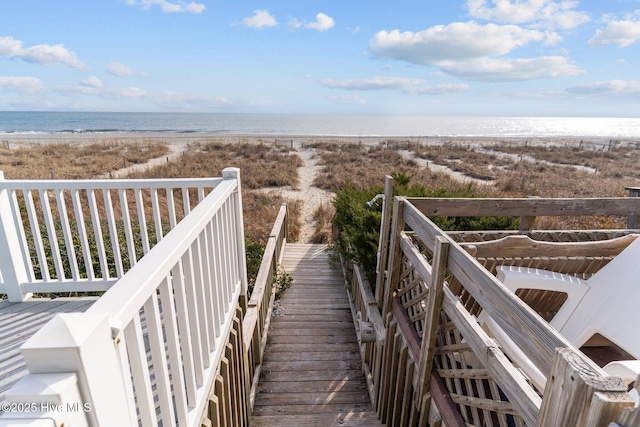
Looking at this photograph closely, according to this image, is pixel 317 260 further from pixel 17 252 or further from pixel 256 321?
pixel 17 252

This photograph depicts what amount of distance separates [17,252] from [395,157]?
21.5 meters

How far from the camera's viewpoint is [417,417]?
243 cm

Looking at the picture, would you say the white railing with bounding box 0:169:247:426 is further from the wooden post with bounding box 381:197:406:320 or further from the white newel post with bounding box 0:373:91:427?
the wooden post with bounding box 381:197:406:320

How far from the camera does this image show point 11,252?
2.70m

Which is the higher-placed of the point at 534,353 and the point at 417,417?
the point at 534,353

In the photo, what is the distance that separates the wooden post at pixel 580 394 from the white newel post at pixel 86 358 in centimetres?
119

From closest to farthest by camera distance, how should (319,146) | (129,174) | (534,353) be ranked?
(534,353), (129,174), (319,146)

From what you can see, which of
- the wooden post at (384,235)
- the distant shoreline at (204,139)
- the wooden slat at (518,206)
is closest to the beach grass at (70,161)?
the distant shoreline at (204,139)

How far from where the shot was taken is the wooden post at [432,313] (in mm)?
2035

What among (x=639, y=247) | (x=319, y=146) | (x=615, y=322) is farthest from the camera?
(x=319, y=146)

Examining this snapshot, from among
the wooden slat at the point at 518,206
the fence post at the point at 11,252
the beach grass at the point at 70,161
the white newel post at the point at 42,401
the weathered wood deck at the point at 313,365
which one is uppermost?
the white newel post at the point at 42,401

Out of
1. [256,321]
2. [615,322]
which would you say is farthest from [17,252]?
[615,322]

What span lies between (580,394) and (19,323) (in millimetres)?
3409

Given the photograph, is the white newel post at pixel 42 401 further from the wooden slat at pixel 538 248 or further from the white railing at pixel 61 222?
the wooden slat at pixel 538 248
